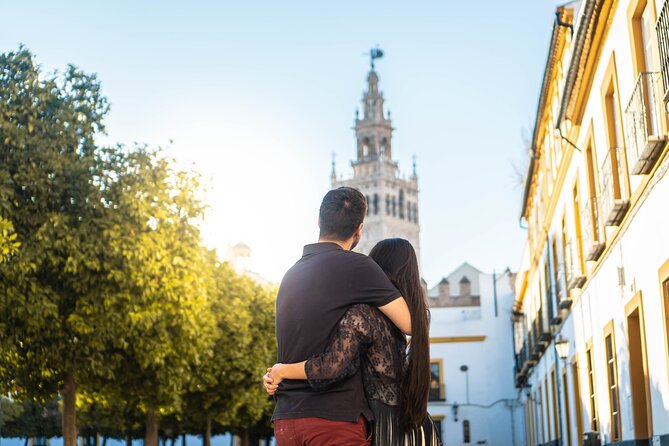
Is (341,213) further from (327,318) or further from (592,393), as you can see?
(592,393)

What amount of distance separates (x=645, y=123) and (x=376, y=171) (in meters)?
129

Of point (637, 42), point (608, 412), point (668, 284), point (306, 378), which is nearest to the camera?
point (306, 378)

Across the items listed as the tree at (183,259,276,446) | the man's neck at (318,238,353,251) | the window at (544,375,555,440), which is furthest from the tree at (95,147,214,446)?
the man's neck at (318,238,353,251)

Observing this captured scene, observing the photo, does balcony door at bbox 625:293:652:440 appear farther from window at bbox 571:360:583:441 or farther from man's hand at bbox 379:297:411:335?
man's hand at bbox 379:297:411:335

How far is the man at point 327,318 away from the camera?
12.4ft

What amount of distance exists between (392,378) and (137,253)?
15.1m

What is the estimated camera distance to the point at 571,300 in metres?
19.0

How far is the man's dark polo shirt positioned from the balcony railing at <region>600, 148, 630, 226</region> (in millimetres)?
8434

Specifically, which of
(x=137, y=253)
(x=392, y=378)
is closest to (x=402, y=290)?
(x=392, y=378)

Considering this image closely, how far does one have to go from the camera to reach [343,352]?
3.79 m

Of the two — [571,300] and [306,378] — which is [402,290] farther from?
[571,300]

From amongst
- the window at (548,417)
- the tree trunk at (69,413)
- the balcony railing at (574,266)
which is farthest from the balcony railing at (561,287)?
the tree trunk at (69,413)

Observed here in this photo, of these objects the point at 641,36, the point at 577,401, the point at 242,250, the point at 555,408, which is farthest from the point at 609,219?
the point at 242,250

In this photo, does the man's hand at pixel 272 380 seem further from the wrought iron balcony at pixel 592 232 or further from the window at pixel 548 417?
the window at pixel 548 417
